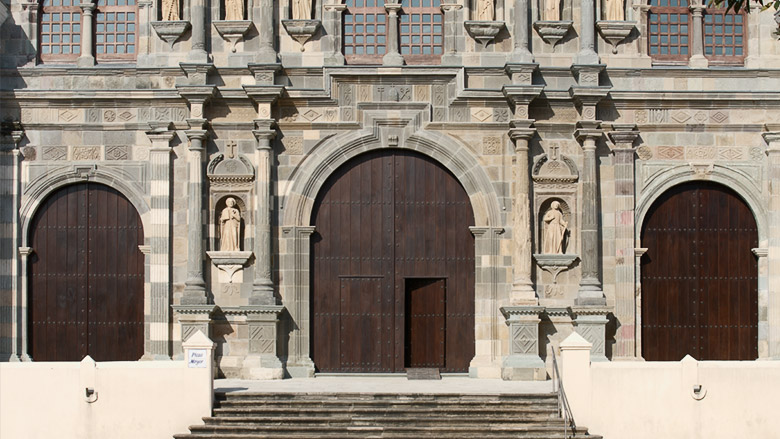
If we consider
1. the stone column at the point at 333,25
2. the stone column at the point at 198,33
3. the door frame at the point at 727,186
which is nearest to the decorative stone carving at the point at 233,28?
the stone column at the point at 198,33

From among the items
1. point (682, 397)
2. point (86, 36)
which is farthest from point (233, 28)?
point (682, 397)

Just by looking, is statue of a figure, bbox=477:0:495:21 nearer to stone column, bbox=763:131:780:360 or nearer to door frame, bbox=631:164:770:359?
door frame, bbox=631:164:770:359

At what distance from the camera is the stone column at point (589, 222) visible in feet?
65.1

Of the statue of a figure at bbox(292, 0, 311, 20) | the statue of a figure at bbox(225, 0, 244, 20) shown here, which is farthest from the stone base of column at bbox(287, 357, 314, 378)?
the statue of a figure at bbox(225, 0, 244, 20)

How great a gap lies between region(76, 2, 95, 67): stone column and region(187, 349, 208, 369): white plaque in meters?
7.15

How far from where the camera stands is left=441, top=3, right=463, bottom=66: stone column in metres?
20.5

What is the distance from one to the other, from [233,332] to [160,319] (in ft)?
4.62

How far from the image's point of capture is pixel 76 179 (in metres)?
20.5

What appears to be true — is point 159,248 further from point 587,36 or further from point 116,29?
point 587,36

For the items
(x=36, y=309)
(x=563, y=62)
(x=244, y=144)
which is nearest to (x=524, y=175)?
(x=563, y=62)

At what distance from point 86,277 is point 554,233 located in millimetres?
9151

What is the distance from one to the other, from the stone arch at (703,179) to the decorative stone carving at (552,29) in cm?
332

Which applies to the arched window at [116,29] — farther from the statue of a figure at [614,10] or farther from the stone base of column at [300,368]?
the statue of a figure at [614,10]

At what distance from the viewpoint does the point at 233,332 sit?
65.8ft
